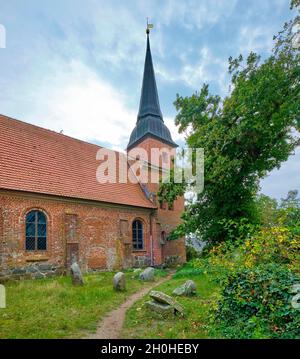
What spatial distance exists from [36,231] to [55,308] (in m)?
6.51

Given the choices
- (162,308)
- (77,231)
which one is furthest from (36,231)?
(162,308)

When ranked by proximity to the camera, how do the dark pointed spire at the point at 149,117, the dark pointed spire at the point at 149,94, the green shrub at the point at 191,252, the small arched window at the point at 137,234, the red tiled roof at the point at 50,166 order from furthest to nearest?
the dark pointed spire at the point at 149,94, the green shrub at the point at 191,252, the dark pointed spire at the point at 149,117, the small arched window at the point at 137,234, the red tiled roof at the point at 50,166

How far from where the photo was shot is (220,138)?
12.8m

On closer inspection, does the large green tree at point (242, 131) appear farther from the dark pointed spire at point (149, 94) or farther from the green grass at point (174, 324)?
the dark pointed spire at point (149, 94)

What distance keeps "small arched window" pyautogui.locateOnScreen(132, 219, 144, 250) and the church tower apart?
97 cm

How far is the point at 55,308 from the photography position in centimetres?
727

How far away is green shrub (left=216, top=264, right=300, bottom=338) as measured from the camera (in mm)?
4293

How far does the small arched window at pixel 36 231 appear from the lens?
1262 cm

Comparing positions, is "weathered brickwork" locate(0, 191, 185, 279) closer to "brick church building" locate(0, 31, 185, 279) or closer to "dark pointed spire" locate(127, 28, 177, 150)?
"brick church building" locate(0, 31, 185, 279)

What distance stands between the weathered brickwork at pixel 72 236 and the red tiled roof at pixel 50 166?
21.0 inches

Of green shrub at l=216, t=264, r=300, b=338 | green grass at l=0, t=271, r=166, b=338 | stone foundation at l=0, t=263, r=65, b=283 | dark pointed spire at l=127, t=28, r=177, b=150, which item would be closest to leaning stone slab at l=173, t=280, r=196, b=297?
green grass at l=0, t=271, r=166, b=338

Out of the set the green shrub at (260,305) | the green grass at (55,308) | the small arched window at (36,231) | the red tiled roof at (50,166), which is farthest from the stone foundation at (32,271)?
the green shrub at (260,305)
